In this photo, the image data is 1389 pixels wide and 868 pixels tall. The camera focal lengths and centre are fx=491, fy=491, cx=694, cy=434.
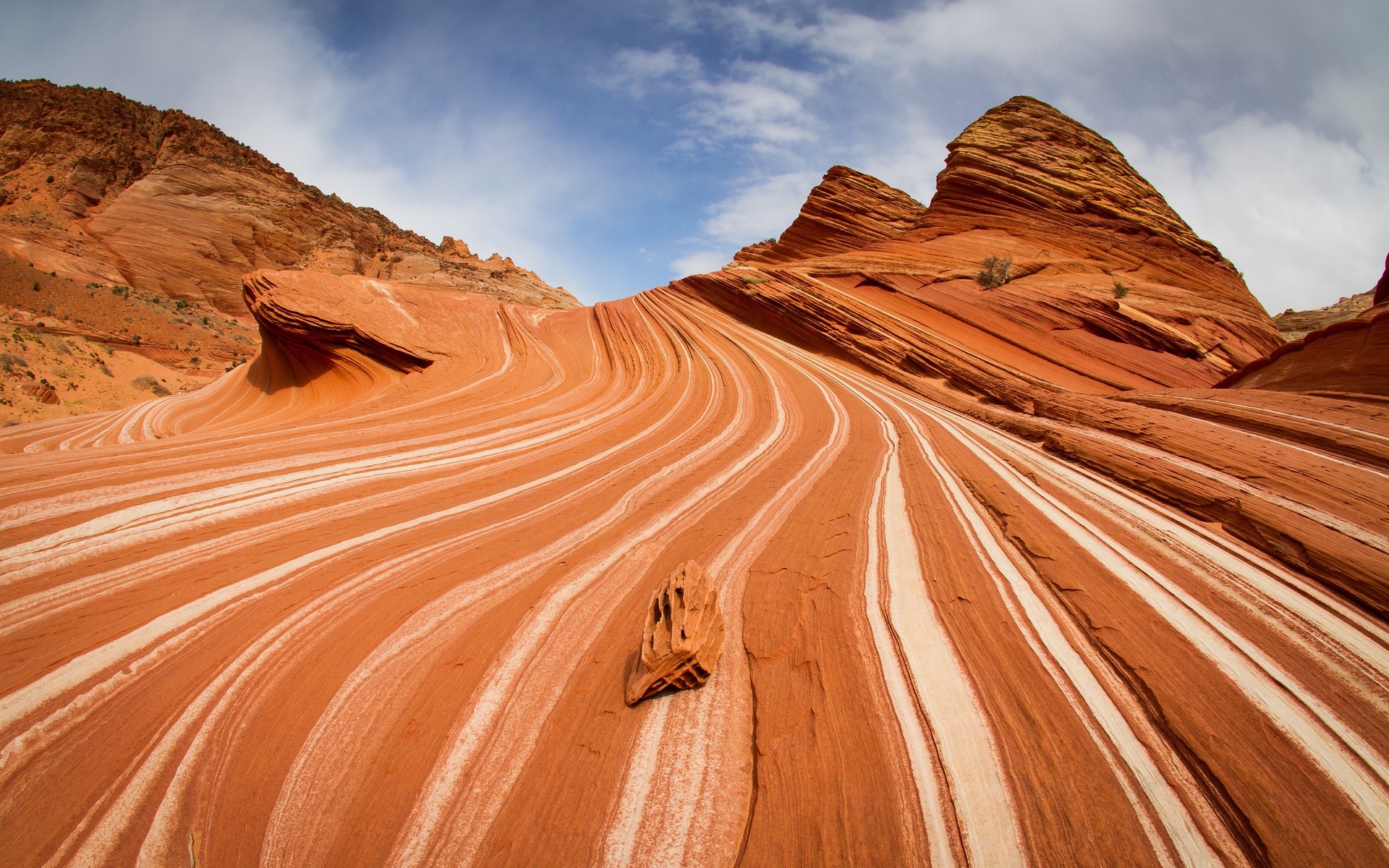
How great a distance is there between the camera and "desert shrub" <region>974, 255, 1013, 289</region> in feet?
46.8

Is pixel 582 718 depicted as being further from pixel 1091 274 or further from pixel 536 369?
pixel 1091 274

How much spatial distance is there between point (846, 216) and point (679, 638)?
73.6 ft

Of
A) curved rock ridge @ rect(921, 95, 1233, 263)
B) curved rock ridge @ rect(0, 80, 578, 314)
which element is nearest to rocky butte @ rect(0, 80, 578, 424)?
curved rock ridge @ rect(0, 80, 578, 314)

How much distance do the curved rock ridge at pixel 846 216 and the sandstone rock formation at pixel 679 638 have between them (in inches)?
806

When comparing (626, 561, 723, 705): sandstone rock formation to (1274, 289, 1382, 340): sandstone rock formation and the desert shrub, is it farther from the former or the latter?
(1274, 289, 1382, 340): sandstone rock formation

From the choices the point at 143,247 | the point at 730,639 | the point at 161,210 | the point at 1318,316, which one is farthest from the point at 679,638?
the point at 161,210

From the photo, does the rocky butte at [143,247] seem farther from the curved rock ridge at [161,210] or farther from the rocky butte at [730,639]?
the rocky butte at [730,639]

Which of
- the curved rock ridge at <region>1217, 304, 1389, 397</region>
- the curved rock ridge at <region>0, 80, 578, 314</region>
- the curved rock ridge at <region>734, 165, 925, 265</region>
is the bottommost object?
the curved rock ridge at <region>1217, 304, 1389, 397</region>

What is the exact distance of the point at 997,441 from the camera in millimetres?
7363

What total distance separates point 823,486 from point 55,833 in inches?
229

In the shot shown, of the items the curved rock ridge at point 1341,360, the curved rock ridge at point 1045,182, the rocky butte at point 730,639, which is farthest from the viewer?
the curved rock ridge at point 1045,182

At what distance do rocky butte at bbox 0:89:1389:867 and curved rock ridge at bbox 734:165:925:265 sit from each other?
1478cm

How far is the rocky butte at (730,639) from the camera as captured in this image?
2.15 metres

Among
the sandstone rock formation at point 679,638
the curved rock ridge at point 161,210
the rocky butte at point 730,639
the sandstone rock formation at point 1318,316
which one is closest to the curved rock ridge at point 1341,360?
the rocky butte at point 730,639
